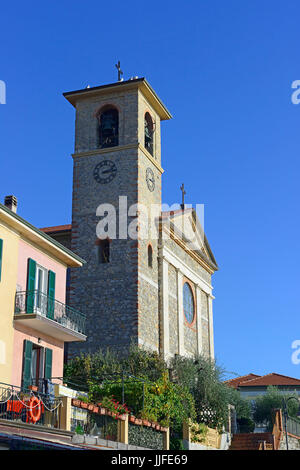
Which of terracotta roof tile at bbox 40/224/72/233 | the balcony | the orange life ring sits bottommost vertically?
the orange life ring

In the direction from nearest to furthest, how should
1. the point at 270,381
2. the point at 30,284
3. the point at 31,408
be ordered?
the point at 31,408, the point at 30,284, the point at 270,381

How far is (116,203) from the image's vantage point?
104 feet

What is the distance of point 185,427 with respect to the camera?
25953mm

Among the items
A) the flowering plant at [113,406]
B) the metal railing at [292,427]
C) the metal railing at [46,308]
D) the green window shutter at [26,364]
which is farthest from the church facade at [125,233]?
the green window shutter at [26,364]

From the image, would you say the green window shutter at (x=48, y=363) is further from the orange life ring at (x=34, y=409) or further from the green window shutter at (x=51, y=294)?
the orange life ring at (x=34, y=409)

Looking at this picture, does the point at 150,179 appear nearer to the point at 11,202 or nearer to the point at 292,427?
the point at 11,202

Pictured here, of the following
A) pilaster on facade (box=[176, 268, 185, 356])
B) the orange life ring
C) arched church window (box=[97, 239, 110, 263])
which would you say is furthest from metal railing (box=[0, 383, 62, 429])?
pilaster on facade (box=[176, 268, 185, 356])

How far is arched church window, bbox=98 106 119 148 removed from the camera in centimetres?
3319

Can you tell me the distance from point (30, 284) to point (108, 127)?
46.3 ft

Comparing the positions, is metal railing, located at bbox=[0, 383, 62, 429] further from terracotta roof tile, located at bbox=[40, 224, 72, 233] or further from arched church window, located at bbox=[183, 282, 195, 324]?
arched church window, located at bbox=[183, 282, 195, 324]

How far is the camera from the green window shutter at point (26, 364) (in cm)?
1992

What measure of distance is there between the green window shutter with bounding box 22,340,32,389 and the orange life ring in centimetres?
352

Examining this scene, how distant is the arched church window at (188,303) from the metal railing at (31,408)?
1925 cm

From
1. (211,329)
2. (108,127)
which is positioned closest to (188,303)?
(211,329)
